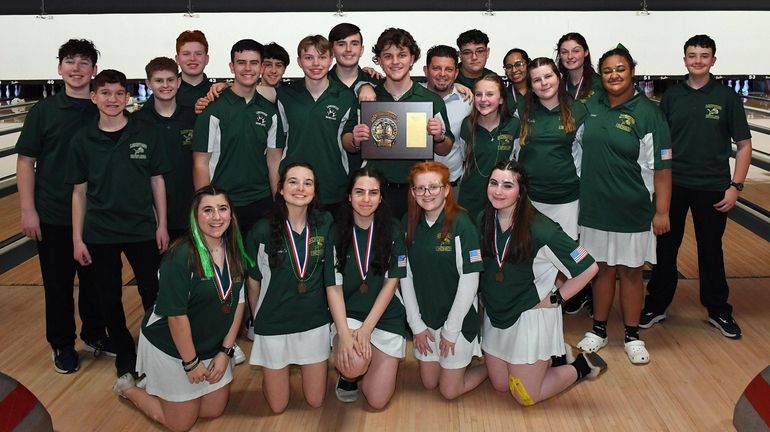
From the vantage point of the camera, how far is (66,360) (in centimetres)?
294

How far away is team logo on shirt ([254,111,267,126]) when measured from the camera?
9.66 ft

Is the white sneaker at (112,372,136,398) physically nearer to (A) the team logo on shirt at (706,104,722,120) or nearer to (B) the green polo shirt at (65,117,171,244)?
(B) the green polo shirt at (65,117,171,244)

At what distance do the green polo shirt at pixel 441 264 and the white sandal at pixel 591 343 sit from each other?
565 millimetres

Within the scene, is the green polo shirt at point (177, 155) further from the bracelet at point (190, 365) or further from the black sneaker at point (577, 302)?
the black sneaker at point (577, 302)

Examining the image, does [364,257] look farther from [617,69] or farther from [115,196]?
[617,69]

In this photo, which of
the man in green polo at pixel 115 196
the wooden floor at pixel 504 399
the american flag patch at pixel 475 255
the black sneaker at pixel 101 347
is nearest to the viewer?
the wooden floor at pixel 504 399

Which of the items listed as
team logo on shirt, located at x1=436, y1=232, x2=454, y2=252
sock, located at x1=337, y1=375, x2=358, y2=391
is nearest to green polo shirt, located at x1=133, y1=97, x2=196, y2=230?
sock, located at x1=337, y1=375, x2=358, y2=391

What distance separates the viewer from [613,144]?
9.45 ft

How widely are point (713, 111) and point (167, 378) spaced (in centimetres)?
231

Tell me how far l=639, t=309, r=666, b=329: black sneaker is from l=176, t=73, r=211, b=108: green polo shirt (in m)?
2.08

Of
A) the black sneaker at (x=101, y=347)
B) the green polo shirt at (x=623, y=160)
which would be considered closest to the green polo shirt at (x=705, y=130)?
the green polo shirt at (x=623, y=160)

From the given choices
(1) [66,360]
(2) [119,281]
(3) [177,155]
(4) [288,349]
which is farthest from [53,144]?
(4) [288,349]

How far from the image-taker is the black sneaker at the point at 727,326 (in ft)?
10.4

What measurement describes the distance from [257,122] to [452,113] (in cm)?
79
